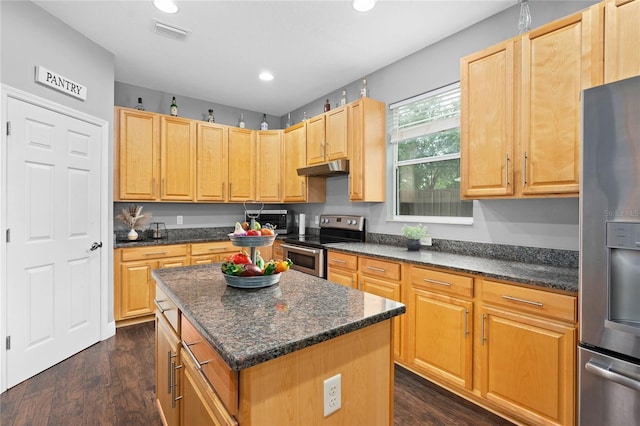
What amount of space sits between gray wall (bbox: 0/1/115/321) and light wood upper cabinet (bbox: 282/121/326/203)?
215cm

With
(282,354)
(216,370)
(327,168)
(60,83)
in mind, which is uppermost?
(60,83)

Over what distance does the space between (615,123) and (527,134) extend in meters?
0.63

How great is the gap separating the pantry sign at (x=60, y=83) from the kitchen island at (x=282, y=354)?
2275mm

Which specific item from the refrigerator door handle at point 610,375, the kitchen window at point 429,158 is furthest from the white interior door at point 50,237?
the refrigerator door handle at point 610,375

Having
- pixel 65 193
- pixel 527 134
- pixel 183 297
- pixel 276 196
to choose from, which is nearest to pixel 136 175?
pixel 65 193

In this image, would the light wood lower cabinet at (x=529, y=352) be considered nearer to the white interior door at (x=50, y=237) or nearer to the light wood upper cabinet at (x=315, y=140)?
the light wood upper cabinet at (x=315, y=140)

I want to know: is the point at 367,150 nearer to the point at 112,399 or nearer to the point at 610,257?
the point at 610,257

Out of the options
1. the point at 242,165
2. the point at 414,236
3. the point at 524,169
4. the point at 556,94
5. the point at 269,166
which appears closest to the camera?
the point at 556,94

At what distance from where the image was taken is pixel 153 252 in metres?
3.69

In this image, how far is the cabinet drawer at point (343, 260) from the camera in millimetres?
2984

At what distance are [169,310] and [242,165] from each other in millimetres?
3308

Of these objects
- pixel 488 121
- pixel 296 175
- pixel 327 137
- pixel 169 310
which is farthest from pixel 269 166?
pixel 169 310

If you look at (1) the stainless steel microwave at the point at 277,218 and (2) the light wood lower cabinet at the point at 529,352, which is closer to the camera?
(2) the light wood lower cabinet at the point at 529,352

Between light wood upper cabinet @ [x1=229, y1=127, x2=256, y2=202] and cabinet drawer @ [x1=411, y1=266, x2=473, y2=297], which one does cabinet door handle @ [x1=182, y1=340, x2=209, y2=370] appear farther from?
light wood upper cabinet @ [x1=229, y1=127, x2=256, y2=202]
